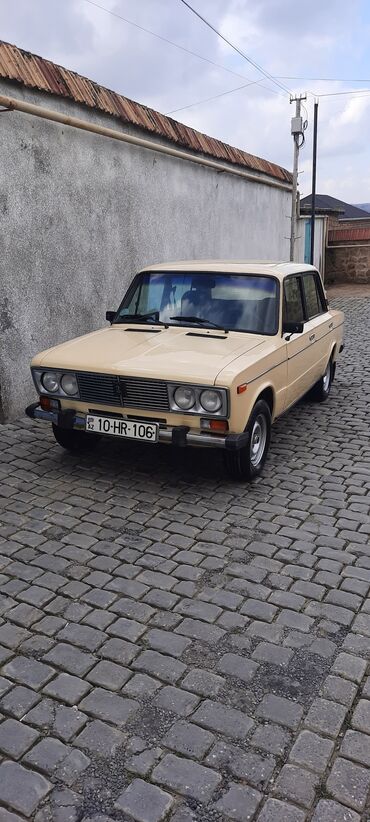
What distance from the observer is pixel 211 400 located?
171 inches

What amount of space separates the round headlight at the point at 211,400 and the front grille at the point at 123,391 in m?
0.28

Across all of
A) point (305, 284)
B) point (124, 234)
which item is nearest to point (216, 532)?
point (305, 284)

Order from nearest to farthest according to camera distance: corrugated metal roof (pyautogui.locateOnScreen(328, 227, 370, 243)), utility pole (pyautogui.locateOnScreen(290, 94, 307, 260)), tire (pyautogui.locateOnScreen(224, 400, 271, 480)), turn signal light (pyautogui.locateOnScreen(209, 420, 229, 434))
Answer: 1. turn signal light (pyautogui.locateOnScreen(209, 420, 229, 434))
2. tire (pyautogui.locateOnScreen(224, 400, 271, 480))
3. utility pole (pyautogui.locateOnScreen(290, 94, 307, 260))
4. corrugated metal roof (pyautogui.locateOnScreen(328, 227, 370, 243))

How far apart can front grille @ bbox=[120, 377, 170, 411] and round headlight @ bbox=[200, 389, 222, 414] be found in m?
0.28

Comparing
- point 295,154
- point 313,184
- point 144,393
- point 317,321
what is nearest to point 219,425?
point 144,393

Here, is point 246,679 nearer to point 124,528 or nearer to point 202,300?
point 124,528

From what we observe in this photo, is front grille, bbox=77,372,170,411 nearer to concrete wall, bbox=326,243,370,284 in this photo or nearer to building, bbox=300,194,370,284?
building, bbox=300,194,370,284

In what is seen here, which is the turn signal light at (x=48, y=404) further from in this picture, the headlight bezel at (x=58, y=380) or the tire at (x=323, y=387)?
the tire at (x=323, y=387)

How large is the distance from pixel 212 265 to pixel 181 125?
4.83 meters

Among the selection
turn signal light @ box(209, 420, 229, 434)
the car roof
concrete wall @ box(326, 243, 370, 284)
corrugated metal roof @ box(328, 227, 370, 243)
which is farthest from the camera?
corrugated metal roof @ box(328, 227, 370, 243)

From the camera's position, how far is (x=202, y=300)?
549 cm

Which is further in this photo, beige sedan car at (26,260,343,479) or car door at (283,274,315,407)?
car door at (283,274,315,407)

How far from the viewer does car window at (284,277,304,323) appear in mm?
5612

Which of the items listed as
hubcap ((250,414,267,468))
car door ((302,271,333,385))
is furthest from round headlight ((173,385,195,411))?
car door ((302,271,333,385))
